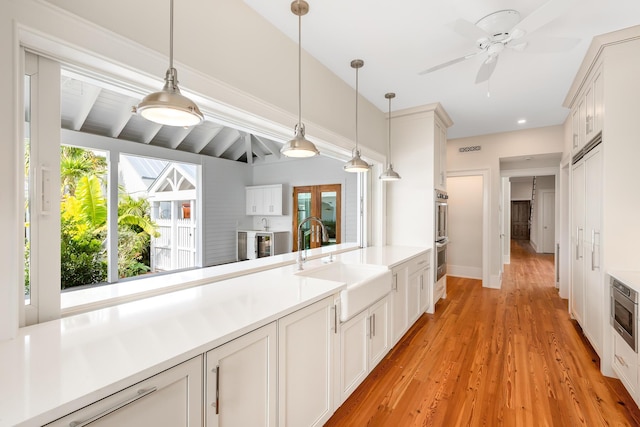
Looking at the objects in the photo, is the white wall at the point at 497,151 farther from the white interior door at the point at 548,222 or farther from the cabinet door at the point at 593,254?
the white interior door at the point at 548,222

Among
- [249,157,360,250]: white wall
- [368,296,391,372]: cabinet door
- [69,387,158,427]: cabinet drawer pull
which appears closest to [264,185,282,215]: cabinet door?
[249,157,360,250]: white wall

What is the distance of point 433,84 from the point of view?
3.27 m

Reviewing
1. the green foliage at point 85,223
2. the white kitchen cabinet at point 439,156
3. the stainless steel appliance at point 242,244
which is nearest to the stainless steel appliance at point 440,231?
the white kitchen cabinet at point 439,156

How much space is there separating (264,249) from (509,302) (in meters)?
5.23

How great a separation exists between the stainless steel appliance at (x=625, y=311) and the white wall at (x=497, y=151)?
302 centimetres

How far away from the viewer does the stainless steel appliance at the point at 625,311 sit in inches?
75.8

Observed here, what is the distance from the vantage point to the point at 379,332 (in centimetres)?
245

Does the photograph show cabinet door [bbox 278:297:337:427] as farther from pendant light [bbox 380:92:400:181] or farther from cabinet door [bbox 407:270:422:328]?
pendant light [bbox 380:92:400:181]

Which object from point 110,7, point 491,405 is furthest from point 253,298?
point 491,405

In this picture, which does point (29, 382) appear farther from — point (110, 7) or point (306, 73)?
point (306, 73)

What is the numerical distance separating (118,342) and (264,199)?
679cm

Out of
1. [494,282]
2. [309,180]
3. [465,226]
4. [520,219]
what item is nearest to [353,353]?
[494,282]

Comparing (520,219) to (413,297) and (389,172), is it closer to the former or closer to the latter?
(413,297)

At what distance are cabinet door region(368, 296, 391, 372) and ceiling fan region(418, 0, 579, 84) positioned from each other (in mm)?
2060
